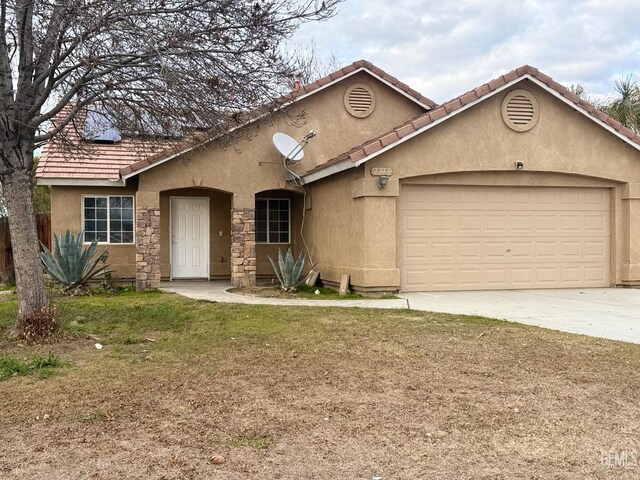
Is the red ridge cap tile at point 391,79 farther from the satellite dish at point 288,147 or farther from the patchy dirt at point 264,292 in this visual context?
the patchy dirt at point 264,292

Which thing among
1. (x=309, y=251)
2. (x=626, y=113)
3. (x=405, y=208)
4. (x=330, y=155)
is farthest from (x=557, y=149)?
(x=626, y=113)

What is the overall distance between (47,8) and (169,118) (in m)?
1.92

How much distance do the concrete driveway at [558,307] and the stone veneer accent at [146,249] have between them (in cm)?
565

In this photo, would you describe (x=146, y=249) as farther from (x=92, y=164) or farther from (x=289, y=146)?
(x=289, y=146)

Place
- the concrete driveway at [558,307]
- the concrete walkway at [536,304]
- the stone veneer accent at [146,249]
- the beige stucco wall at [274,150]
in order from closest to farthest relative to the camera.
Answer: the concrete driveway at [558,307] → the concrete walkway at [536,304] → the stone veneer accent at [146,249] → the beige stucco wall at [274,150]

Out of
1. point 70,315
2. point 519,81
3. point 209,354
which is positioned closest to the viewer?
point 209,354

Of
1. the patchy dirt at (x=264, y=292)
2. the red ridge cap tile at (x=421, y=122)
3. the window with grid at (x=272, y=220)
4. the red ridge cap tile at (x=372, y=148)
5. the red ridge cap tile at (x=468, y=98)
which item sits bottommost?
the patchy dirt at (x=264, y=292)

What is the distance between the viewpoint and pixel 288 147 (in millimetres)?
14148

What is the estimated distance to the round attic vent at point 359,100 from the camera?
15.4 meters

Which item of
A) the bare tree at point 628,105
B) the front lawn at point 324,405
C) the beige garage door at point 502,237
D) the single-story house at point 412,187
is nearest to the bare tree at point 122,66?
the front lawn at point 324,405

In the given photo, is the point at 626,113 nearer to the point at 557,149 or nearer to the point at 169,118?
the point at 557,149

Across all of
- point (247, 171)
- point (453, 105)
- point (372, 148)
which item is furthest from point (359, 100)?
point (372, 148)

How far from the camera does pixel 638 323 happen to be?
9.15m

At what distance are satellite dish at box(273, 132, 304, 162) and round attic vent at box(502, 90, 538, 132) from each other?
14.7 feet
